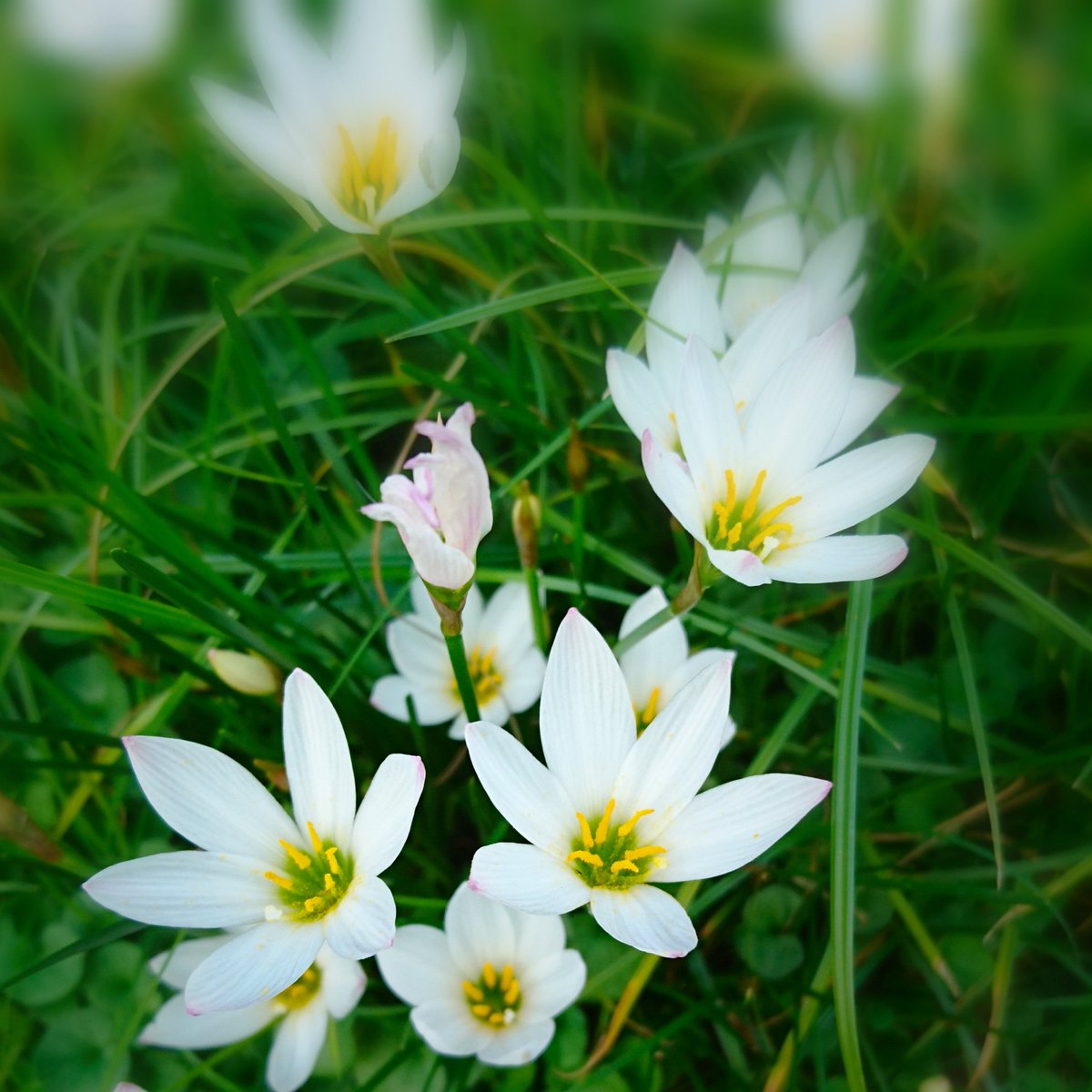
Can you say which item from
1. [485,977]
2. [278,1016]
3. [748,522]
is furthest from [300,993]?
[748,522]

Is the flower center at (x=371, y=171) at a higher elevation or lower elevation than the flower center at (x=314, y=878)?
higher

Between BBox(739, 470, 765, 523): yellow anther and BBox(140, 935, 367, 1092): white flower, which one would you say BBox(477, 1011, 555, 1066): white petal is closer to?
BBox(140, 935, 367, 1092): white flower

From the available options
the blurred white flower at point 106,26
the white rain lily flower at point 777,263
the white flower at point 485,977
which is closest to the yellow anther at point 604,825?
the white flower at point 485,977

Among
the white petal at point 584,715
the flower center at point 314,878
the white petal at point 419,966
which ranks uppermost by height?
the white petal at point 584,715

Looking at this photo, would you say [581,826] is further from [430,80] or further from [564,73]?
[564,73]

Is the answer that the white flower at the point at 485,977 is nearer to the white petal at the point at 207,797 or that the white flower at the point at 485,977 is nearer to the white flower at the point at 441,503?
the white petal at the point at 207,797

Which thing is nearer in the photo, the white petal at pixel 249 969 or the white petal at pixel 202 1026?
the white petal at pixel 249 969
